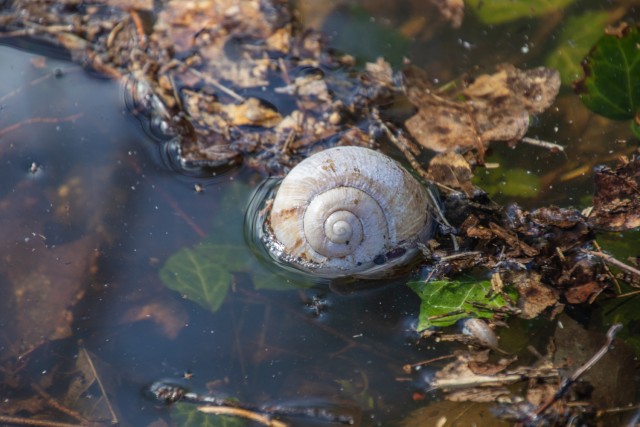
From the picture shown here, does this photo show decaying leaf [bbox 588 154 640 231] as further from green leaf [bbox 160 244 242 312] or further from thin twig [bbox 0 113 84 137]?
thin twig [bbox 0 113 84 137]

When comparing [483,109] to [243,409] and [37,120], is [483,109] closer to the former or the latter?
[243,409]

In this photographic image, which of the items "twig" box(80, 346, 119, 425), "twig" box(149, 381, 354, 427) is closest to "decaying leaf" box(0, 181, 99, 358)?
"twig" box(80, 346, 119, 425)

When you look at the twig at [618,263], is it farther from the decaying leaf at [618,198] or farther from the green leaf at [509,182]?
the green leaf at [509,182]

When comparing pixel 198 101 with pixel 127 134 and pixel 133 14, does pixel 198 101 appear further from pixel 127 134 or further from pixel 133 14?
pixel 133 14

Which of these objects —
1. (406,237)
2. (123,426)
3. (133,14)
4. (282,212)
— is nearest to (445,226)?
(406,237)

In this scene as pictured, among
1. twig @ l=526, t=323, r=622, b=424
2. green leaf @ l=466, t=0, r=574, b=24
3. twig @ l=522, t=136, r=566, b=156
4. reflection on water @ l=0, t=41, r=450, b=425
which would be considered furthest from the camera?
green leaf @ l=466, t=0, r=574, b=24

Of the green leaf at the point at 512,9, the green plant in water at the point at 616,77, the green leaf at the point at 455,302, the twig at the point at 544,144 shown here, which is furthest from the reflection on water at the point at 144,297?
the green leaf at the point at 512,9

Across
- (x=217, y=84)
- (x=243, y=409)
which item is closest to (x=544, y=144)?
(x=217, y=84)
